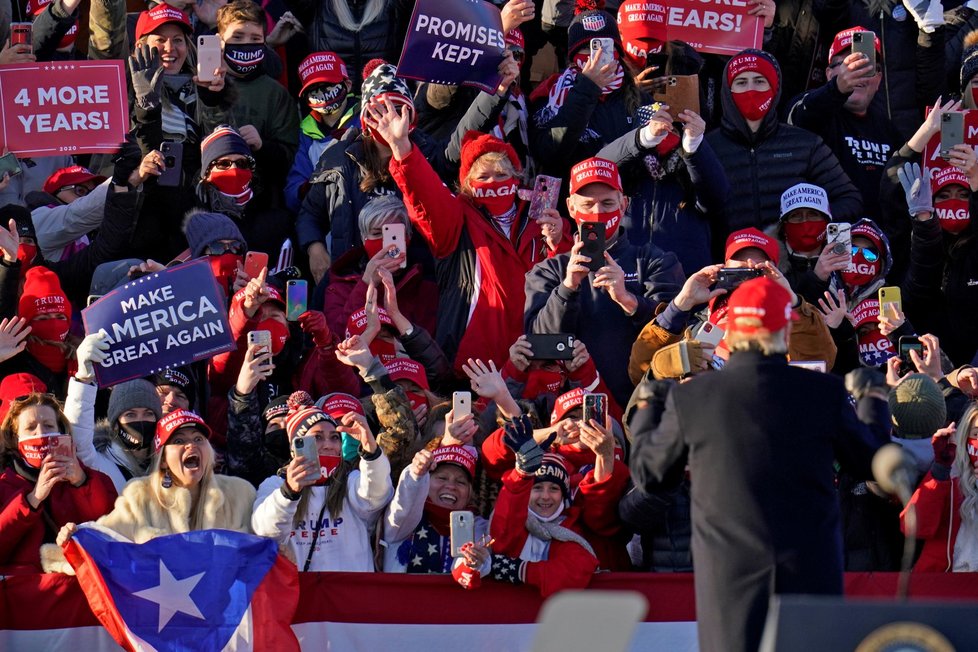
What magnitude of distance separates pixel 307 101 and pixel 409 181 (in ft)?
7.07

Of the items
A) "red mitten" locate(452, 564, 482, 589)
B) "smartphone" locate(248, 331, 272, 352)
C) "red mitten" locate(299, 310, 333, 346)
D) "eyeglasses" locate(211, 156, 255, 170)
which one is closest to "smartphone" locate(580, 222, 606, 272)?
"red mitten" locate(299, 310, 333, 346)

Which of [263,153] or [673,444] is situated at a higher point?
[673,444]

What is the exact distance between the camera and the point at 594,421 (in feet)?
32.8

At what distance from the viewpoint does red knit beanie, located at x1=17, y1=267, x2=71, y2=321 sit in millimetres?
11609

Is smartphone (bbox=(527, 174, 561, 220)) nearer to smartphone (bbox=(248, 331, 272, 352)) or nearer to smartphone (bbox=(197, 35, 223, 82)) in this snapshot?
smartphone (bbox=(248, 331, 272, 352))

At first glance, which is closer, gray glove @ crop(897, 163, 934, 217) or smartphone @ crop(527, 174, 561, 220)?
smartphone @ crop(527, 174, 561, 220)

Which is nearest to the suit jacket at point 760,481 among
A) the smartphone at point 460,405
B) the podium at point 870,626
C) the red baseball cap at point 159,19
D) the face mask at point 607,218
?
the podium at point 870,626

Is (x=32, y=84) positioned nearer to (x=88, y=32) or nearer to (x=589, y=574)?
(x=88, y=32)

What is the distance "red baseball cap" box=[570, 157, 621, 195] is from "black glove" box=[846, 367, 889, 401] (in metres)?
4.05

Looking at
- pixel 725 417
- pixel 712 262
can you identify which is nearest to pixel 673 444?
pixel 725 417

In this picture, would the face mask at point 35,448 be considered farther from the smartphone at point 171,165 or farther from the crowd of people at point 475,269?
the smartphone at point 171,165

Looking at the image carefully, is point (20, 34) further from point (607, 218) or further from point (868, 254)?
point (868, 254)

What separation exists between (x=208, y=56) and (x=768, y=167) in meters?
3.52

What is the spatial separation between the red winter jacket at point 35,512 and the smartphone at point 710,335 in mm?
3002
